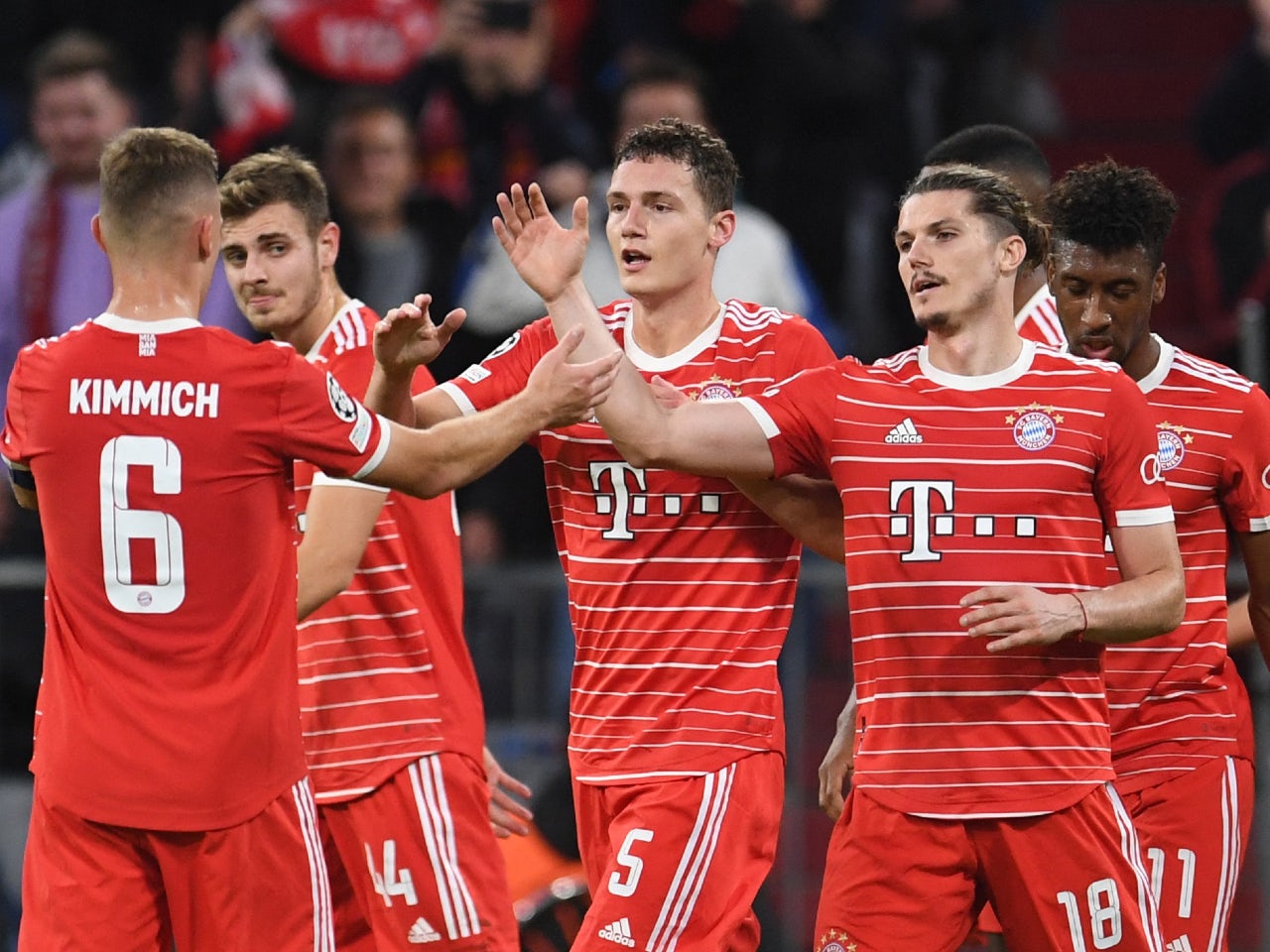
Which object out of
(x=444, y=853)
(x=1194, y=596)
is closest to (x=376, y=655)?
(x=444, y=853)

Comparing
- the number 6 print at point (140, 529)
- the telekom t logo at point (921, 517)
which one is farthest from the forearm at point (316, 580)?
the telekom t logo at point (921, 517)

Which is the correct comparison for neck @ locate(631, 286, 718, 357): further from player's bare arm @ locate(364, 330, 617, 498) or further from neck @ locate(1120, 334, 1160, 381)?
neck @ locate(1120, 334, 1160, 381)

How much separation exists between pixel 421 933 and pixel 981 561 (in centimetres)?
206

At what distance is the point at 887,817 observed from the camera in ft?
16.9

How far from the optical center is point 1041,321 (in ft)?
20.6

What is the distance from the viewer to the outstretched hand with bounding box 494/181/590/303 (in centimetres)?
533

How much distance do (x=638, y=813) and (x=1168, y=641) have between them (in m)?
1.52

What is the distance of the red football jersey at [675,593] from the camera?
5500 millimetres

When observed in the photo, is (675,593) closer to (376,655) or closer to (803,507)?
(803,507)

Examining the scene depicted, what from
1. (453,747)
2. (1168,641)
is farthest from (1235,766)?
(453,747)

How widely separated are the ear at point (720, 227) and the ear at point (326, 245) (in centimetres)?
128

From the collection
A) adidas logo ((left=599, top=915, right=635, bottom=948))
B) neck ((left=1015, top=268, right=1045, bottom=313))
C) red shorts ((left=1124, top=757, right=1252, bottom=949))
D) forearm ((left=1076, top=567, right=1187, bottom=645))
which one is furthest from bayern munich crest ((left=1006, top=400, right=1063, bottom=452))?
adidas logo ((left=599, top=915, right=635, bottom=948))

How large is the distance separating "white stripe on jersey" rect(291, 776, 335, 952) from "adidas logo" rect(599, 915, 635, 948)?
0.68 metres

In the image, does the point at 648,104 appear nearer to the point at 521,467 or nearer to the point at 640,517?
the point at 521,467
